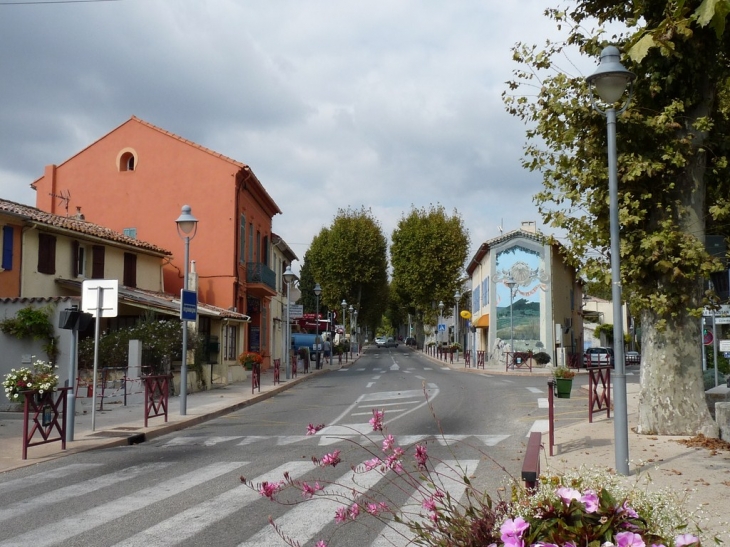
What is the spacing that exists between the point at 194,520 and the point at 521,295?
3931cm

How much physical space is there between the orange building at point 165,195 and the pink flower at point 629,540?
98.0 ft

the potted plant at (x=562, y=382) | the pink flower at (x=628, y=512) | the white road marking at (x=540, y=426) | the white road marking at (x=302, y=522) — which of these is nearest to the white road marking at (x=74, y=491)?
the white road marking at (x=302, y=522)

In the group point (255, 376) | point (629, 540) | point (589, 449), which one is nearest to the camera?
point (629, 540)

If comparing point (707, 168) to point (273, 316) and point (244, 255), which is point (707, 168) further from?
point (273, 316)

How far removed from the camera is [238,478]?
8719mm

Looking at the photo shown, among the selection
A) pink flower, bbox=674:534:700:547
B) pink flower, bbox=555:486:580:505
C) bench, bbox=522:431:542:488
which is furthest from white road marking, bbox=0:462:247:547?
pink flower, bbox=674:534:700:547

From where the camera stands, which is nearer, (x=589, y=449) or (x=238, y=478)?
(x=238, y=478)

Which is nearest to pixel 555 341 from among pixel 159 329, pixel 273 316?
pixel 273 316

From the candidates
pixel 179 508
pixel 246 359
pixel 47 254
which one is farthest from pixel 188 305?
pixel 246 359

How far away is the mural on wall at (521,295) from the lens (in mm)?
43906

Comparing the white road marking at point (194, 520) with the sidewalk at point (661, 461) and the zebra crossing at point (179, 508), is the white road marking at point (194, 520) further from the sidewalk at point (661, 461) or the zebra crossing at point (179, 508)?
the sidewalk at point (661, 461)

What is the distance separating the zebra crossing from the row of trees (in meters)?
53.5

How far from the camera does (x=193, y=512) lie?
6988 millimetres

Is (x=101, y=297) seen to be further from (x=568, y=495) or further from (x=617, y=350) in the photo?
(x=568, y=495)
